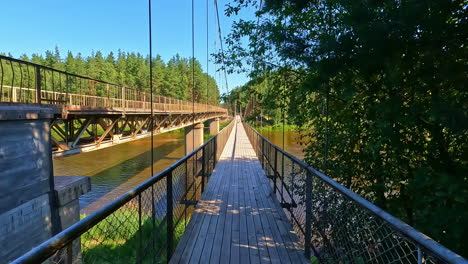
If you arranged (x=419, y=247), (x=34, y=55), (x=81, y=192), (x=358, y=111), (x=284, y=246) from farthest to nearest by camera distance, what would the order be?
1. (x=34, y=55)
2. (x=81, y=192)
3. (x=358, y=111)
4. (x=284, y=246)
5. (x=419, y=247)

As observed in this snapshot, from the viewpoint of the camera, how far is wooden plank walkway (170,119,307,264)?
2801 mm

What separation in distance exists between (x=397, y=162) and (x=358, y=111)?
86cm

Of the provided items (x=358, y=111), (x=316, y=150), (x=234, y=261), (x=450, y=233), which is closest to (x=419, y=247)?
(x=450, y=233)

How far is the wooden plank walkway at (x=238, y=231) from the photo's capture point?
110 inches

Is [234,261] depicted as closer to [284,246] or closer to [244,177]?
[284,246]

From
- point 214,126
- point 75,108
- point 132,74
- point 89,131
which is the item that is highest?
point 132,74

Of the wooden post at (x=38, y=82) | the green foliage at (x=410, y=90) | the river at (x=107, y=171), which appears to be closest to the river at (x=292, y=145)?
the river at (x=107, y=171)

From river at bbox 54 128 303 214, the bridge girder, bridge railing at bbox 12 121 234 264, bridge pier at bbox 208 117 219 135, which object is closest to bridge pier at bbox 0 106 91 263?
bridge railing at bbox 12 121 234 264

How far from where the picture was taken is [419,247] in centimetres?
106

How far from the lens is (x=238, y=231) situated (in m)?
3.48

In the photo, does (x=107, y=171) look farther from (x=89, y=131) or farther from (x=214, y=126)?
(x=214, y=126)

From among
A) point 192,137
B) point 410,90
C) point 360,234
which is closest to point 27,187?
point 360,234

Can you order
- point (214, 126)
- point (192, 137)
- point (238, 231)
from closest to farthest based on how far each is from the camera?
point (238, 231) < point (192, 137) < point (214, 126)

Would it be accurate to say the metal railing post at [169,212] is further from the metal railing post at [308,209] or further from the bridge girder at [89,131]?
the bridge girder at [89,131]
